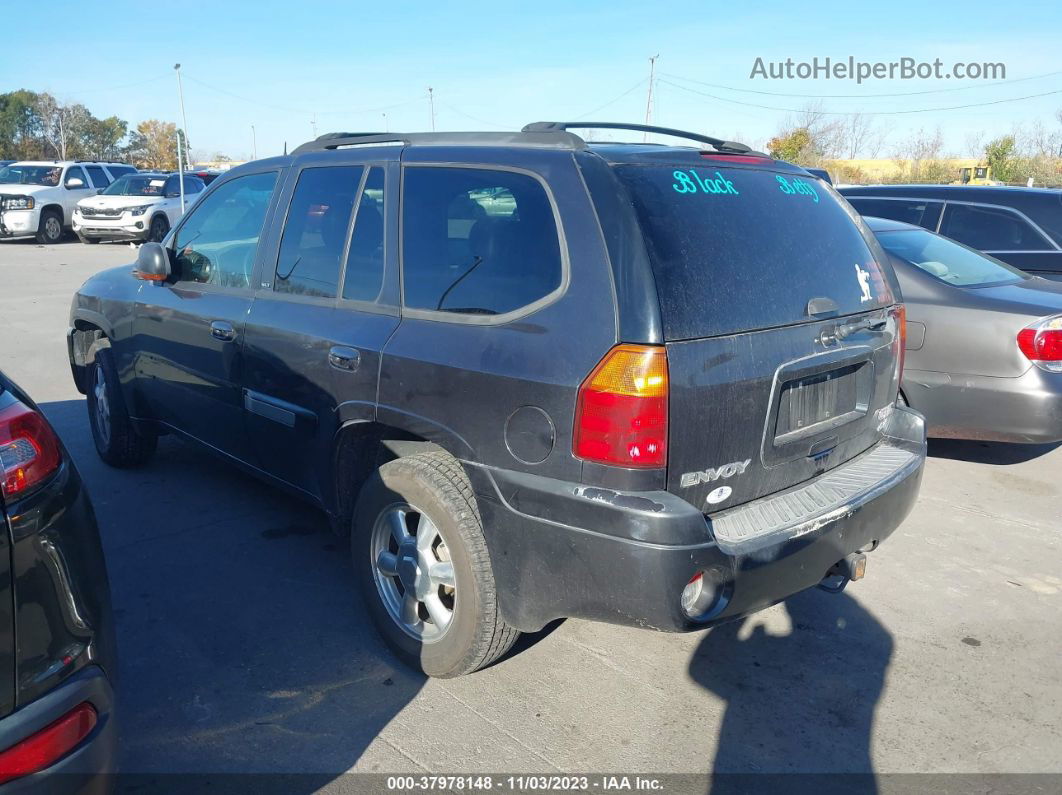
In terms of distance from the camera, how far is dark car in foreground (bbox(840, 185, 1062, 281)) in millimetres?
7727

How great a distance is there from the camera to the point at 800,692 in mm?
3285

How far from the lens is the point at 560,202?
2.86 m

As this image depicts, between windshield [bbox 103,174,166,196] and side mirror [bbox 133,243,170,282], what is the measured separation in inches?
719

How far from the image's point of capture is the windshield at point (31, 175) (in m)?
21.7

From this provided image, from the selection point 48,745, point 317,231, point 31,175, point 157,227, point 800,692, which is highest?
point 31,175

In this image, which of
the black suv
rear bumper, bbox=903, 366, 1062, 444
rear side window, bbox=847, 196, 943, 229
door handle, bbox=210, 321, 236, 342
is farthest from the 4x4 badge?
rear side window, bbox=847, 196, 943, 229

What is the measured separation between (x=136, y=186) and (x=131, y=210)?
45.6 inches

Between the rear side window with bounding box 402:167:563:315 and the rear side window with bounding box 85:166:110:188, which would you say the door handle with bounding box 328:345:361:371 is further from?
the rear side window with bounding box 85:166:110:188

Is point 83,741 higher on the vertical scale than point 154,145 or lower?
lower

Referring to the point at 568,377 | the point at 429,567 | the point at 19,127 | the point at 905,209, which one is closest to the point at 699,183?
the point at 568,377

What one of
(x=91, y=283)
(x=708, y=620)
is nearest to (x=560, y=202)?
(x=708, y=620)

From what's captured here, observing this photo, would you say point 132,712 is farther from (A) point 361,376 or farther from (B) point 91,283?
(B) point 91,283

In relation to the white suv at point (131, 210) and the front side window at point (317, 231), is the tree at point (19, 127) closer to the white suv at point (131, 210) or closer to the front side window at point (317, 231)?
the white suv at point (131, 210)

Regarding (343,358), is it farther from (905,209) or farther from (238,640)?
(905,209)
